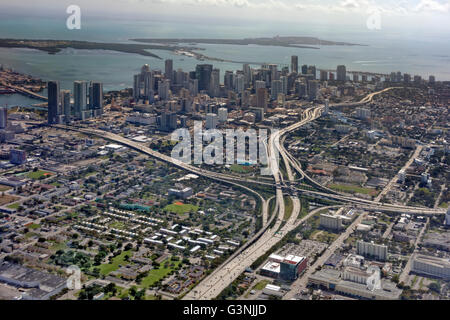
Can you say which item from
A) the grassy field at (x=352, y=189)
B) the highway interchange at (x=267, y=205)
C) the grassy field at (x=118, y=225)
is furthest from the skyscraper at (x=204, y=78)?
the grassy field at (x=118, y=225)

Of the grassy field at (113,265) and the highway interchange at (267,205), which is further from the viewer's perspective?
the grassy field at (113,265)

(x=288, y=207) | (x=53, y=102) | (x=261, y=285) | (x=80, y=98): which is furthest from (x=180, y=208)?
(x=80, y=98)

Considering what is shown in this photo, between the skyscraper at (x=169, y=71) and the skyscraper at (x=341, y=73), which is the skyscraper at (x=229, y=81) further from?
the skyscraper at (x=341, y=73)

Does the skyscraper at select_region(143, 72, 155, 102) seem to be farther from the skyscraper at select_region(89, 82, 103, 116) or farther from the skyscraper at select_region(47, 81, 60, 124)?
the skyscraper at select_region(47, 81, 60, 124)

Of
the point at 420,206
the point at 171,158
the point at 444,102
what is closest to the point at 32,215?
the point at 171,158

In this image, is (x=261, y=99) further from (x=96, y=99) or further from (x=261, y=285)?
(x=261, y=285)

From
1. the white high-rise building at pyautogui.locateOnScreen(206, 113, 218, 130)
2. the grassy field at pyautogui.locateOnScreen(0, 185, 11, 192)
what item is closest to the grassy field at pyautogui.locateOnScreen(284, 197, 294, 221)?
the grassy field at pyautogui.locateOnScreen(0, 185, 11, 192)
